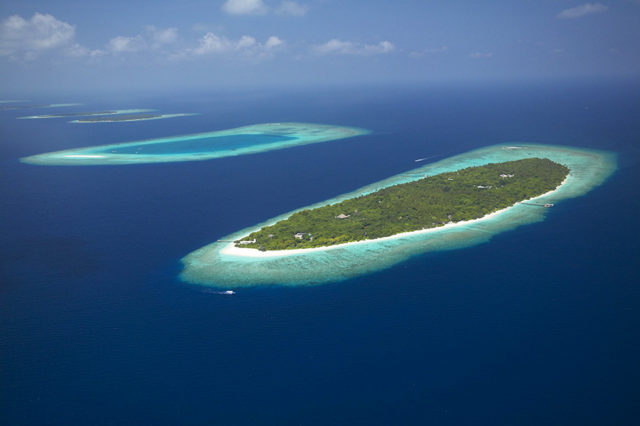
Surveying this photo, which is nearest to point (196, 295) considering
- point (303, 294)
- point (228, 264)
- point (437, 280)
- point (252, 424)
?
point (228, 264)

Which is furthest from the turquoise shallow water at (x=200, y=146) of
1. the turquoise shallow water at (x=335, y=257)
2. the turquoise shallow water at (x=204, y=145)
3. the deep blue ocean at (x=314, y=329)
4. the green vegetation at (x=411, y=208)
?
the turquoise shallow water at (x=335, y=257)

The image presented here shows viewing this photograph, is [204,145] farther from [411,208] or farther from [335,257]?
[335,257]

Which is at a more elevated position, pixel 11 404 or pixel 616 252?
pixel 616 252

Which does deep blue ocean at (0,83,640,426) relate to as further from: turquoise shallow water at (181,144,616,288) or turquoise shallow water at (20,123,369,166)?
turquoise shallow water at (20,123,369,166)

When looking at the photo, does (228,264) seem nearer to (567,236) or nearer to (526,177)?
(567,236)

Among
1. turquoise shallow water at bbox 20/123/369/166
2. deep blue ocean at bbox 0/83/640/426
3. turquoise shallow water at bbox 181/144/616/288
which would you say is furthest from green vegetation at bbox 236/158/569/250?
turquoise shallow water at bbox 20/123/369/166

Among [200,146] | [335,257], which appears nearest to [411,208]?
[335,257]
